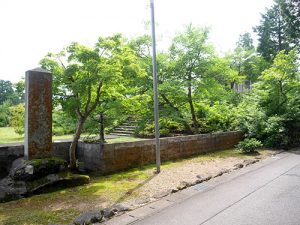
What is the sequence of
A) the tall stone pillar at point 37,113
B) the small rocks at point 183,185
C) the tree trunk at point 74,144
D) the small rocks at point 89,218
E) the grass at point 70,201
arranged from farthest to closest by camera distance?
the tree trunk at point 74,144 < the tall stone pillar at point 37,113 < the small rocks at point 183,185 < the grass at point 70,201 < the small rocks at point 89,218

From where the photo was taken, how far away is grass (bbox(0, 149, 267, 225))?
16.8ft

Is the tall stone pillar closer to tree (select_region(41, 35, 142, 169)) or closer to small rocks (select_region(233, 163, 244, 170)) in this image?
tree (select_region(41, 35, 142, 169))

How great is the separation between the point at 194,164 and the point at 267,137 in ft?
24.3

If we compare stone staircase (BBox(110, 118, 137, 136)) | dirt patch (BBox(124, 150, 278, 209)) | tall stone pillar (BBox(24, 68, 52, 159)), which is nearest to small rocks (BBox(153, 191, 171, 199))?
dirt patch (BBox(124, 150, 278, 209))

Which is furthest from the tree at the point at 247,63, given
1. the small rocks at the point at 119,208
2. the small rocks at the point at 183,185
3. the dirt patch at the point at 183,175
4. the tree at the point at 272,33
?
the small rocks at the point at 119,208

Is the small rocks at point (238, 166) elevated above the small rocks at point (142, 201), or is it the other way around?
the small rocks at point (238, 166)

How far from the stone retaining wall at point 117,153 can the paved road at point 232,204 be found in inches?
123

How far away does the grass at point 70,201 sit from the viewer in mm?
5133

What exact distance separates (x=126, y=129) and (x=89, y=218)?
14743 millimetres

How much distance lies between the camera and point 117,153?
365 inches

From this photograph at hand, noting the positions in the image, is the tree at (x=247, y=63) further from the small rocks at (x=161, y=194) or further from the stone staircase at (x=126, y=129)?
the small rocks at (x=161, y=194)

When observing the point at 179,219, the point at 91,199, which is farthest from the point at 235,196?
the point at 91,199

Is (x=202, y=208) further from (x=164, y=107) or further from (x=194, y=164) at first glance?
(x=164, y=107)

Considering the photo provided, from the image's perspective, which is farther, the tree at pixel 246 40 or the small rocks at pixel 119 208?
the tree at pixel 246 40
